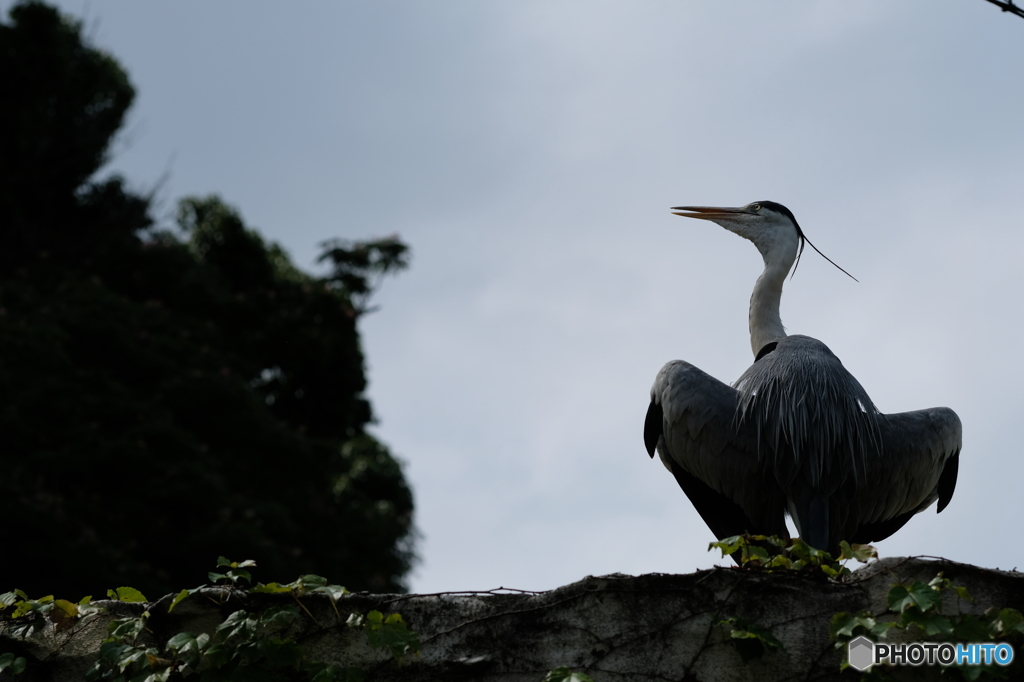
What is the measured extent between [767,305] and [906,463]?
6.28 feet

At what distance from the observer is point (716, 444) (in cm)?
593

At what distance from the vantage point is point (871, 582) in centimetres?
392

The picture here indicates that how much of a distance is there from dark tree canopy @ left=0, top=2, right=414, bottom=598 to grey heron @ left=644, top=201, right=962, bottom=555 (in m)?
9.44

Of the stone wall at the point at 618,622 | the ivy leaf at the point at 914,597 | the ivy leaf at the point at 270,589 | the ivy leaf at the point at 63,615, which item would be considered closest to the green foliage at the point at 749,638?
the stone wall at the point at 618,622

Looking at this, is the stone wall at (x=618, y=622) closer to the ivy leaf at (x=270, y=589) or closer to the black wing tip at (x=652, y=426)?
the ivy leaf at (x=270, y=589)

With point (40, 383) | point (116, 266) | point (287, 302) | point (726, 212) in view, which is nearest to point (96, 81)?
point (116, 266)

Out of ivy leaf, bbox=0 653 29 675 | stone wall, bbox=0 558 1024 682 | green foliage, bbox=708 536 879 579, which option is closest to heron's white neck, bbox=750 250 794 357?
green foliage, bbox=708 536 879 579

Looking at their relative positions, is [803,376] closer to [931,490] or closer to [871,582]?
[931,490]

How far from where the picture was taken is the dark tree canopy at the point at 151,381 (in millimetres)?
14281

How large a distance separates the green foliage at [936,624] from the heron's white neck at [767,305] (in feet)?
12.2

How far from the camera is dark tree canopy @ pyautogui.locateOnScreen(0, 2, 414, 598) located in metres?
14.3

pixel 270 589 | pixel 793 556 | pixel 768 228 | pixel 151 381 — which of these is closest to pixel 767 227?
pixel 768 228

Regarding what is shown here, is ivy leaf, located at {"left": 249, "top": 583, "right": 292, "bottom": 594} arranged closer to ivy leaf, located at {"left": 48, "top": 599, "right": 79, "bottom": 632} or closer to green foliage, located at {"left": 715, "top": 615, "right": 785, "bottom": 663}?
ivy leaf, located at {"left": 48, "top": 599, "right": 79, "bottom": 632}

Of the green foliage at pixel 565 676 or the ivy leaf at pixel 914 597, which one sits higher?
the ivy leaf at pixel 914 597
